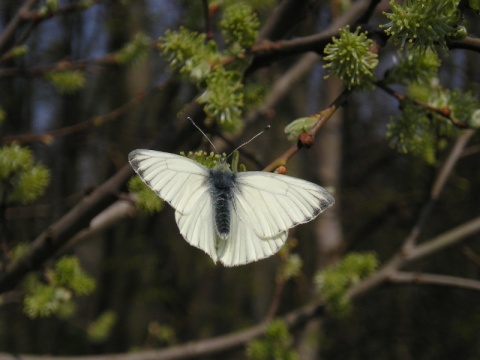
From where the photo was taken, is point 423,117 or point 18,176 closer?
point 423,117

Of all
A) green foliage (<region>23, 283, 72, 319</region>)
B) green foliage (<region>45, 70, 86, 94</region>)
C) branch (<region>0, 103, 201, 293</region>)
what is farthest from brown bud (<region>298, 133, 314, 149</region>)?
green foliage (<region>45, 70, 86, 94</region>)

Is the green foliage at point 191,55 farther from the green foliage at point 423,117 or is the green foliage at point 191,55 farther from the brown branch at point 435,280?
the brown branch at point 435,280

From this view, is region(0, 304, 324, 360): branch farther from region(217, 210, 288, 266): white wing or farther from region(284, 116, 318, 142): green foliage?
region(284, 116, 318, 142): green foliage

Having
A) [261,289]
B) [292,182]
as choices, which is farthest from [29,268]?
[261,289]

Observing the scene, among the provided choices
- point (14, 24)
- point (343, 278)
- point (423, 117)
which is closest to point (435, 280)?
point (343, 278)

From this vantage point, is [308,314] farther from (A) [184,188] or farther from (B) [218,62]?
(B) [218,62]

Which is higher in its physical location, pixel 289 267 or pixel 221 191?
pixel 221 191

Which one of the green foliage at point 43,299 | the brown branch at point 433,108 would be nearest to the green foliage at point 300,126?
the brown branch at point 433,108
